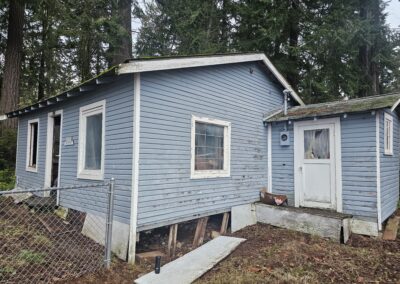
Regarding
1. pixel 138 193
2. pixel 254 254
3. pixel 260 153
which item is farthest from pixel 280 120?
pixel 138 193

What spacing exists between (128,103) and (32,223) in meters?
3.48

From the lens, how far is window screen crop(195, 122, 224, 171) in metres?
6.03

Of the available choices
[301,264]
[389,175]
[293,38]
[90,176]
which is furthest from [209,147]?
[293,38]

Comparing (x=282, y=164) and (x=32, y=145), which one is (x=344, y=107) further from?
(x=32, y=145)

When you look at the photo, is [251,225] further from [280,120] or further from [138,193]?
[138,193]

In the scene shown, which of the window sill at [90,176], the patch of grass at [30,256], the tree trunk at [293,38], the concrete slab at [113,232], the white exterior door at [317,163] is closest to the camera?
the patch of grass at [30,256]

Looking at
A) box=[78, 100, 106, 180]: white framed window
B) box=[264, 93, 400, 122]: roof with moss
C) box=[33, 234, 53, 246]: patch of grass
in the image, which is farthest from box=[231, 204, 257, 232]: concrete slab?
box=[33, 234, 53, 246]: patch of grass

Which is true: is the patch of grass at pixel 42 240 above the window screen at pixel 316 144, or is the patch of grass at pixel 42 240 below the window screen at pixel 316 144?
below

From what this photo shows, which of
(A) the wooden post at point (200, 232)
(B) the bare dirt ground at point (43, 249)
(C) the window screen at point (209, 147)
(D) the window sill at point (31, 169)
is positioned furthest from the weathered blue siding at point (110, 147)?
(D) the window sill at point (31, 169)

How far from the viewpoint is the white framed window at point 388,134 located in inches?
258

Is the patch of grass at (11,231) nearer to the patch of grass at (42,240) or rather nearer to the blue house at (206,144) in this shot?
the patch of grass at (42,240)

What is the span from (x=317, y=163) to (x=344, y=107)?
4.63 feet

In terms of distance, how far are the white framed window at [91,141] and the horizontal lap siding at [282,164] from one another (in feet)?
14.9

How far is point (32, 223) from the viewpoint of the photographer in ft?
19.8
